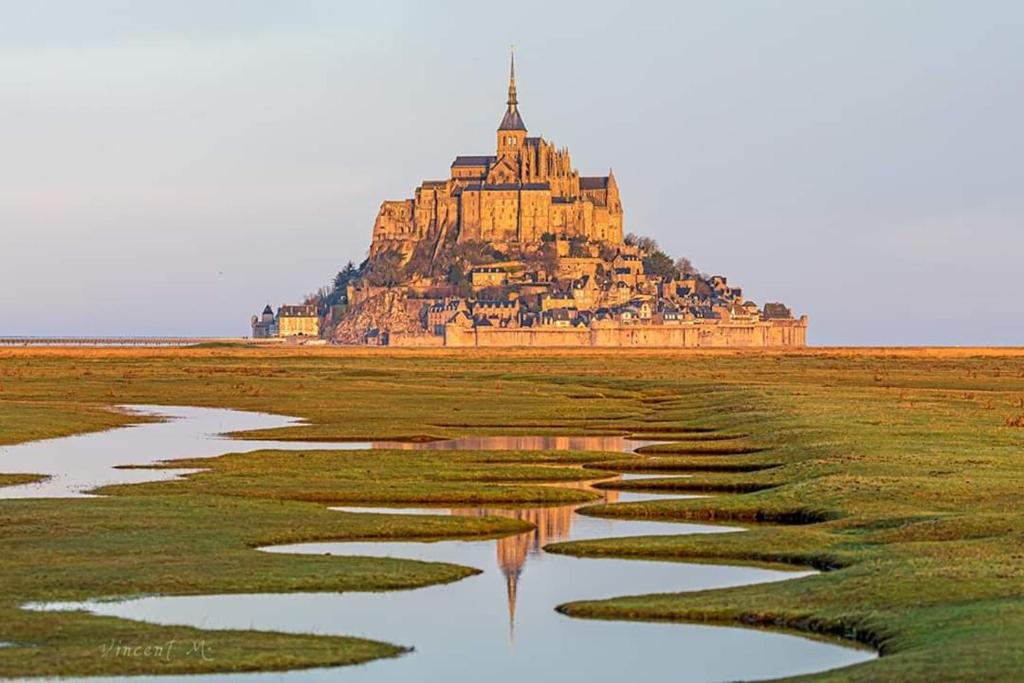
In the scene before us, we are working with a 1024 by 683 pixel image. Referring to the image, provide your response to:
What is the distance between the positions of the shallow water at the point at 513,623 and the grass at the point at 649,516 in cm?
43

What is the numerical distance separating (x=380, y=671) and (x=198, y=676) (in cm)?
162

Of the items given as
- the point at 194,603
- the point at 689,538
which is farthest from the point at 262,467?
the point at 194,603

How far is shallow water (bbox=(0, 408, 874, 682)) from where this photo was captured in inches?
594

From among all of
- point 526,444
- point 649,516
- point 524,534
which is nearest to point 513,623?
point 524,534

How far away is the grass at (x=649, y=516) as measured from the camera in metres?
15.7

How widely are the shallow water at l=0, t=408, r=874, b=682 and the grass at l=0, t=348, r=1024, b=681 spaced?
0.43 metres

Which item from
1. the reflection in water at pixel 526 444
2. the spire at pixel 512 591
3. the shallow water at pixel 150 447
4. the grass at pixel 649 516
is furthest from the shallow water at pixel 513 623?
the reflection in water at pixel 526 444

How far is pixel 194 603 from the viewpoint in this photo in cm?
1764

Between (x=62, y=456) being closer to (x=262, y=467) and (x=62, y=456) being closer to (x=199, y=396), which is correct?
(x=262, y=467)

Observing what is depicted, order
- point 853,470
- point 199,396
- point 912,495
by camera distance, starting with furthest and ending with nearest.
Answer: point 199,396 → point 853,470 → point 912,495

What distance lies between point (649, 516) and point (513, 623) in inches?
357

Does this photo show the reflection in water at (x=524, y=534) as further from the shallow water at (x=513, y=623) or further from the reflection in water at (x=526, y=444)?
the reflection in water at (x=526, y=444)

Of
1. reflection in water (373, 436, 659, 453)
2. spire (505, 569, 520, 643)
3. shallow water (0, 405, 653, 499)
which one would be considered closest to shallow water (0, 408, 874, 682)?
spire (505, 569, 520, 643)

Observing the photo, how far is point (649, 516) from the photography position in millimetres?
25984
